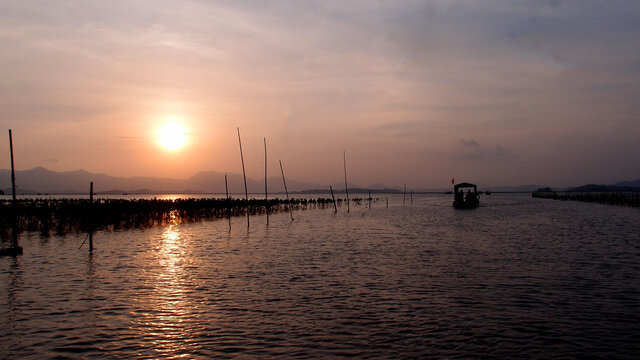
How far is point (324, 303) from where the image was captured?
12695 millimetres

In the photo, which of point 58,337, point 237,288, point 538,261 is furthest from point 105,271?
point 538,261

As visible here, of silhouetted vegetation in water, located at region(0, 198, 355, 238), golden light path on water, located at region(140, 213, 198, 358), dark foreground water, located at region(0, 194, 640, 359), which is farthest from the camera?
silhouetted vegetation in water, located at region(0, 198, 355, 238)

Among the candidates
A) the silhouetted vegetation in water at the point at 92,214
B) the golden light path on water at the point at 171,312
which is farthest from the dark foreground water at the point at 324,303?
the silhouetted vegetation in water at the point at 92,214

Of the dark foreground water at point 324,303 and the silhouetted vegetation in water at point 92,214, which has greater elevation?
the silhouetted vegetation in water at point 92,214

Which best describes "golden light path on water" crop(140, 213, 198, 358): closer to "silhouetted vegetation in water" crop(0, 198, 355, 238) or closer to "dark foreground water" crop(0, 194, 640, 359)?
"dark foreground water" crop(0, 194, 640, 359)

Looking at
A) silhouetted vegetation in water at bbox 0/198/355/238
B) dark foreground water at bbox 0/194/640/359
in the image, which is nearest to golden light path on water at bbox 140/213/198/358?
dark foreground water at bbox 0/194/640/359

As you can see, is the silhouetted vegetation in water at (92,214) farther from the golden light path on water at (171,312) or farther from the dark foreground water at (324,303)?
the dark foreground water at (324,303)

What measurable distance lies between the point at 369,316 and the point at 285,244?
54.0 feet

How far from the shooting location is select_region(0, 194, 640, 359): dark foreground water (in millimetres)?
9328

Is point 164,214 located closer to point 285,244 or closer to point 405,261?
point 285,244

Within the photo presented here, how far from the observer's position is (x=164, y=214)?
54094 millimetres

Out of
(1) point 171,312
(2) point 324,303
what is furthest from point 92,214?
(2) point 324,303

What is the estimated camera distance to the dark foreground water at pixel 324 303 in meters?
9.33

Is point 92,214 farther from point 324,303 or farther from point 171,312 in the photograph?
point 324,303
